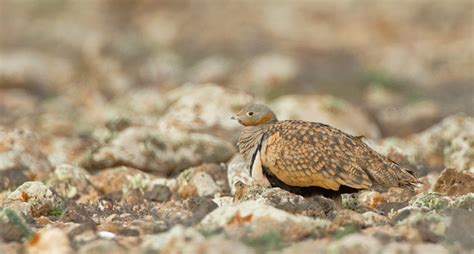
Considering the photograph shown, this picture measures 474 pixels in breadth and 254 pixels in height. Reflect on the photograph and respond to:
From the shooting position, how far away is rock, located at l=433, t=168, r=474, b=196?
9469mm

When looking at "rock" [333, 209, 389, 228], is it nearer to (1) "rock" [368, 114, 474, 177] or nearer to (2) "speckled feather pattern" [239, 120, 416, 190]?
(2) "speckled feather pattern" [239, 120, 416, 190]

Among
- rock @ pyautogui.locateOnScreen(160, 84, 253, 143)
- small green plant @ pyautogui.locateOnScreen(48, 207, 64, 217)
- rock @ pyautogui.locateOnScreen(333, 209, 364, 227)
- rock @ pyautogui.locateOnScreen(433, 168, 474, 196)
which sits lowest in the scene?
small green plant @ pyautogui.locateOnScreen(48, 207, 64, 217)

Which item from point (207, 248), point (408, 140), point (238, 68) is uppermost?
point (238, 68)

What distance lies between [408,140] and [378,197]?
497 centimetres

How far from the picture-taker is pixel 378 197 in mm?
9734

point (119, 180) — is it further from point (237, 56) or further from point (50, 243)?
point (237, 56)

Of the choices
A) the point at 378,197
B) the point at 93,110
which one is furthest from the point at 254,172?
the point at 93,110

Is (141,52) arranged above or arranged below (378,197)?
above

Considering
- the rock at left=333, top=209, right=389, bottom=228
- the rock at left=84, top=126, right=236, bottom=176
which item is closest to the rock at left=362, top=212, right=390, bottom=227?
the rock at left=333, top=209, right=389, bottom=228

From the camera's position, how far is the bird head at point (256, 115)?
9.59 m

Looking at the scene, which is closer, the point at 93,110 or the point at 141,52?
the point at 93,110

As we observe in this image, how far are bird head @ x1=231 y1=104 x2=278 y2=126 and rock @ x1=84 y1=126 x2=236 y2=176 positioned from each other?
2.33m

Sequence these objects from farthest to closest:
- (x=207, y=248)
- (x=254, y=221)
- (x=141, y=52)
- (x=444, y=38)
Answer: (x=444, y=38) → (x=141, y=52) → (x=254, y=221) → (x=207, y=248)

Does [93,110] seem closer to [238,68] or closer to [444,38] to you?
[238,68]
